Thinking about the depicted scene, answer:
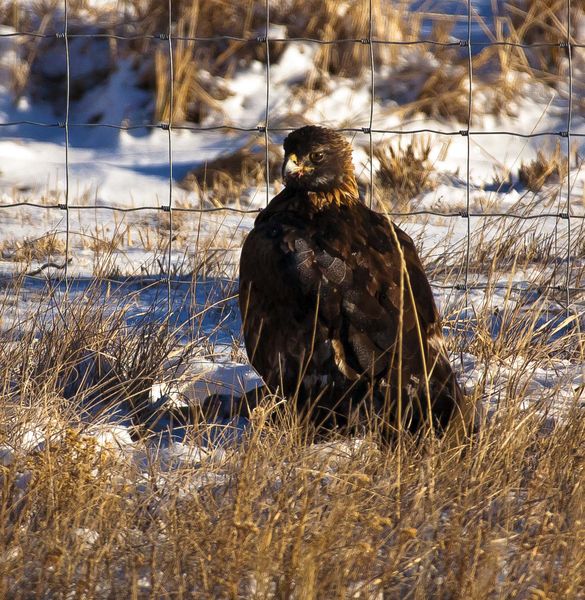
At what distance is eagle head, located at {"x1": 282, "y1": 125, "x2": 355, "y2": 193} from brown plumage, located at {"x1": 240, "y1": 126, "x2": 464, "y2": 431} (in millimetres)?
128

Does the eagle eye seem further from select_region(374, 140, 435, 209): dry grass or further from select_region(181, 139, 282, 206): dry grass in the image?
select_region(181, 139, 282, 206): dry grass

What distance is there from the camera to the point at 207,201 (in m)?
8.02

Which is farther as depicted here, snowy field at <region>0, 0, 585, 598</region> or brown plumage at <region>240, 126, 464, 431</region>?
snowy field at <region>0, 0, 585, 598</region>

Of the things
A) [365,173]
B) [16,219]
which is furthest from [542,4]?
[16,219]

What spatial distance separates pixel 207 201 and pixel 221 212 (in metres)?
0.60

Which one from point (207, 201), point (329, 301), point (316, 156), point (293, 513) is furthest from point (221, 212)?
point (293, 513)

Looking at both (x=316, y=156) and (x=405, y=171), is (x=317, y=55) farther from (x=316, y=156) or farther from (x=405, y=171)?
(x=316, y=156)

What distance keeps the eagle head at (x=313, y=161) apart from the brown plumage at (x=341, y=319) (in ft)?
0.42

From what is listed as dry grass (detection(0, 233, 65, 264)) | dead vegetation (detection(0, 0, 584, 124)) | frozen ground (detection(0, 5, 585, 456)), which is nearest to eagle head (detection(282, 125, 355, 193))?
frozen ground (detection(0, 5, 585, 456))

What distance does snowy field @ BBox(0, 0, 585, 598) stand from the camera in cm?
385

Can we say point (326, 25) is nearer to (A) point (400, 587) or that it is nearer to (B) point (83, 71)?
(B) point (83, 71)

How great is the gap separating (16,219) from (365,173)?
8.85ft

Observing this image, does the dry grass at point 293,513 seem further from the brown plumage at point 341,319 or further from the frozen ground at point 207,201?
the frozen ground at point 207,201

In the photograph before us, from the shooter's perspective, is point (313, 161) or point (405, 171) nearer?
point (313, 161)
